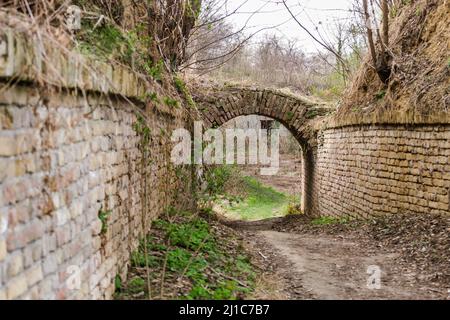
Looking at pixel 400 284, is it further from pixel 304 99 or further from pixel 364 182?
pixel 304 99

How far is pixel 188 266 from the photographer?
5.70 m

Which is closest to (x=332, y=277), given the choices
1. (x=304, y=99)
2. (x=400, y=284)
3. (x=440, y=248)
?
(x=400, y=284)

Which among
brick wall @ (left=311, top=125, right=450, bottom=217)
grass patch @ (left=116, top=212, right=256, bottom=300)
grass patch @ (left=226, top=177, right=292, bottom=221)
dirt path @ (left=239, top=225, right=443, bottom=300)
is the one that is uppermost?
brick wall @ (left=311, top=125, right=450, bottom=217)

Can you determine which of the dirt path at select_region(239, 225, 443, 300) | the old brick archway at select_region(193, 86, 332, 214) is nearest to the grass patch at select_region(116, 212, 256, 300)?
the dirt path at select_region(239, 225, 443, 300)

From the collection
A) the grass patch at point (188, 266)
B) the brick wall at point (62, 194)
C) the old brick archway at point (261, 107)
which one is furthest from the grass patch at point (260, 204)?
the brick wall at point (62, 194)

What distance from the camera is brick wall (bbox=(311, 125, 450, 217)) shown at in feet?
27.5

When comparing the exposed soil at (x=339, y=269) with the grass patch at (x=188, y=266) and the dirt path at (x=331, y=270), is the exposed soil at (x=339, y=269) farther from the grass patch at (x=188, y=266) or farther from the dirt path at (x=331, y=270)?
the grass patch at (x=188, y=266)

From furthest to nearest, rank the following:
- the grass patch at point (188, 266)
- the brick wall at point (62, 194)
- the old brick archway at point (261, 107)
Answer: the old brick archway at point (261, 107), the grass patch at point (188, 266), the brick wall at point (62, 194)

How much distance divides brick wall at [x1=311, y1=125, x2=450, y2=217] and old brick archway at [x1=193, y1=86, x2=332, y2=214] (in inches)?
46.8

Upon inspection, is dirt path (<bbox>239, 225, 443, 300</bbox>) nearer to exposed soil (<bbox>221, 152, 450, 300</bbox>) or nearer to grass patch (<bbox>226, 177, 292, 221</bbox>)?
exposed soil (<bbox>221, 152, 450, 300</bbox>)

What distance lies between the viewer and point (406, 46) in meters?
11.1

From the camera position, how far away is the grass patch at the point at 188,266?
16.4ft

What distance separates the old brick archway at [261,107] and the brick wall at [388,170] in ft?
3.90
